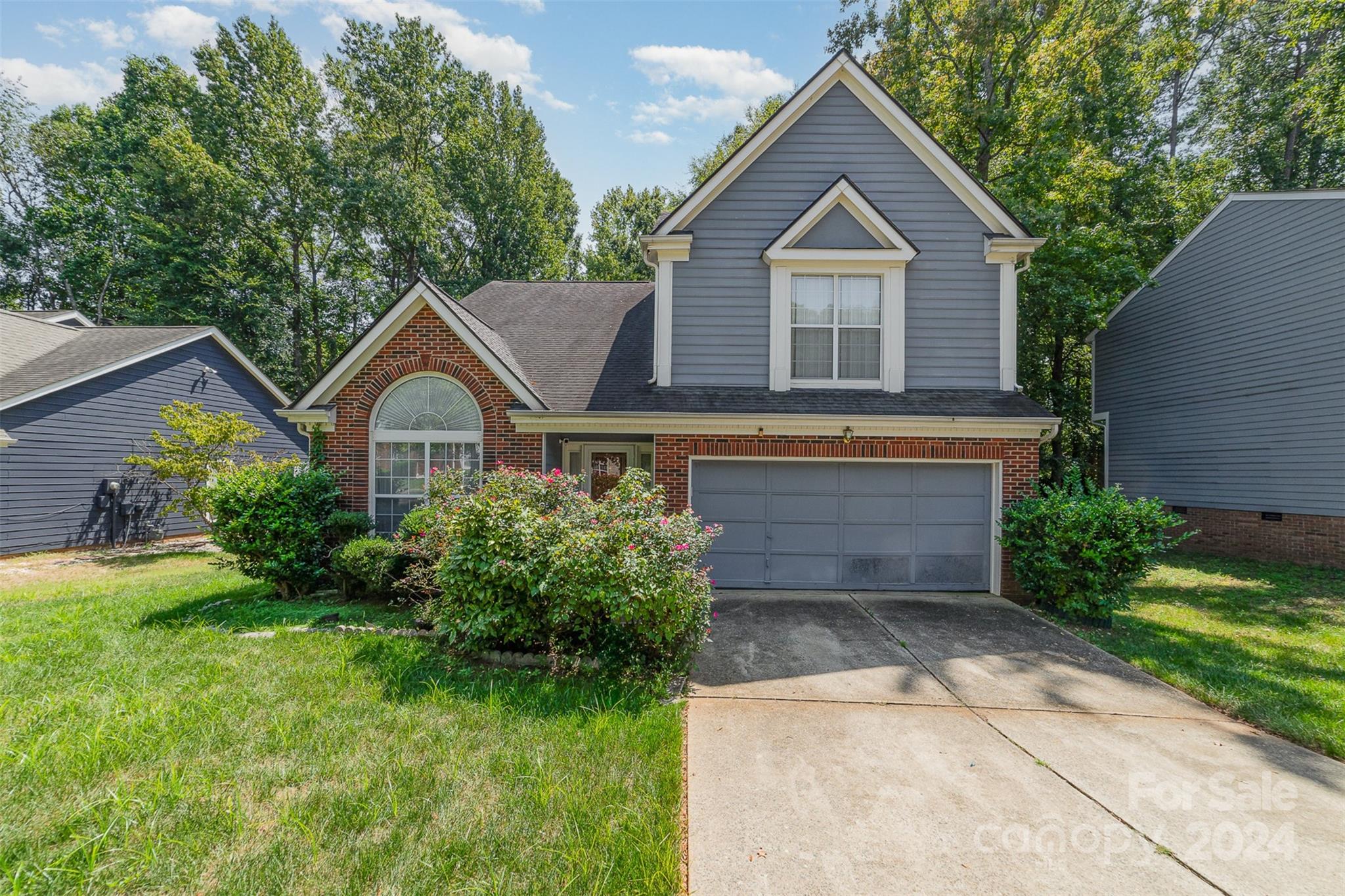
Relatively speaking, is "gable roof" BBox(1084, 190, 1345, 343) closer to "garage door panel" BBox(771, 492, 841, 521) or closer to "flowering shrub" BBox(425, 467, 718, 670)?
"garage door panel" BBox(771, 492, 841, 521)

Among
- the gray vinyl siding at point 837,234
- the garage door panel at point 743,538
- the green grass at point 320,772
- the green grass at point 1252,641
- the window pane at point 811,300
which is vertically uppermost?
the gray vinyl siding at point 837,234

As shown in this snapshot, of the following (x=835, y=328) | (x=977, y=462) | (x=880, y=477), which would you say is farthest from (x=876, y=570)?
(x=835, y=328)

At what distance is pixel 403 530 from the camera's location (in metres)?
7.11

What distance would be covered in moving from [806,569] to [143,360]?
708 inches

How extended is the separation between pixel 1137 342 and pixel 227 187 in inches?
1281

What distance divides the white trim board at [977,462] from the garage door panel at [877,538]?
3.46 feet

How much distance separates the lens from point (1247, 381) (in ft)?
37.1

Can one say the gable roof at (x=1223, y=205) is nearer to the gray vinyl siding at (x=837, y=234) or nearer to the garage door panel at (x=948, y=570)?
the gray vinyl siding at (x=837, y=234)

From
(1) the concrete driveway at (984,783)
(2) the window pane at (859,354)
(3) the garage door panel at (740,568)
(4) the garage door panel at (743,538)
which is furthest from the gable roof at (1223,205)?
(3) the garage door panel at (740,568)

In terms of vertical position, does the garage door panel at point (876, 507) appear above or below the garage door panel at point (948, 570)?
above

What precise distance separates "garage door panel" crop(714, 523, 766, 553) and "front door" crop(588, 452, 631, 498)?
8.64ft

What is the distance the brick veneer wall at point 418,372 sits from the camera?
8.01 metres

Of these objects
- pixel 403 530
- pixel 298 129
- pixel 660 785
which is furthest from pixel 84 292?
pixel 660 785

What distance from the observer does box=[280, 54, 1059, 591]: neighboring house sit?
791 centimetres
